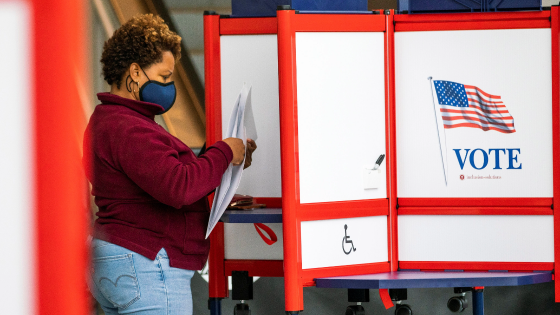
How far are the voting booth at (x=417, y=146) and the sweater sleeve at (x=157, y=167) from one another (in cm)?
62

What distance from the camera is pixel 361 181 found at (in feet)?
6.88

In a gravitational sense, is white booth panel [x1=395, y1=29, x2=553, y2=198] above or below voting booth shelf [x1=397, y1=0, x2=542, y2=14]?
below

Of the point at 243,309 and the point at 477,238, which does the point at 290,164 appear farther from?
the point at 243,309

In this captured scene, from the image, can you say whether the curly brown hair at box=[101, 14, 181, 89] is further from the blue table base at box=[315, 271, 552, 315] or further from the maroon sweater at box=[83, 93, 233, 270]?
the blue table base at box=[315, 271, 552, 315]

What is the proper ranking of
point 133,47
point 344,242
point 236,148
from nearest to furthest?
point 133,47, point 236,148, point 344,242

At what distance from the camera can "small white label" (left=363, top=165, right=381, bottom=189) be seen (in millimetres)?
2096

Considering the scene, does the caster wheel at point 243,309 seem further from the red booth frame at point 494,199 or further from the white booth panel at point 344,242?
the red booth frame at point 494,199

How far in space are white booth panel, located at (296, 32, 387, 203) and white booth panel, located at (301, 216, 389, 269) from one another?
9cm

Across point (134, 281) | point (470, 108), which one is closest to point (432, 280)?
point (470, 108)

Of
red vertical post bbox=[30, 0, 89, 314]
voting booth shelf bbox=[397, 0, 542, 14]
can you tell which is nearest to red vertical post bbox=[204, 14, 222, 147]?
voting booth shelf bbox=[397, 0, 542, 14]

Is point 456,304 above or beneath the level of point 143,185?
beneath

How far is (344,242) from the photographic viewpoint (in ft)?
6.82

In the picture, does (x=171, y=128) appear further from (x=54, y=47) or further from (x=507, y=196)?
(x=54, y=47)

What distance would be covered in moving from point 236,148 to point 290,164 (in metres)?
0.34
